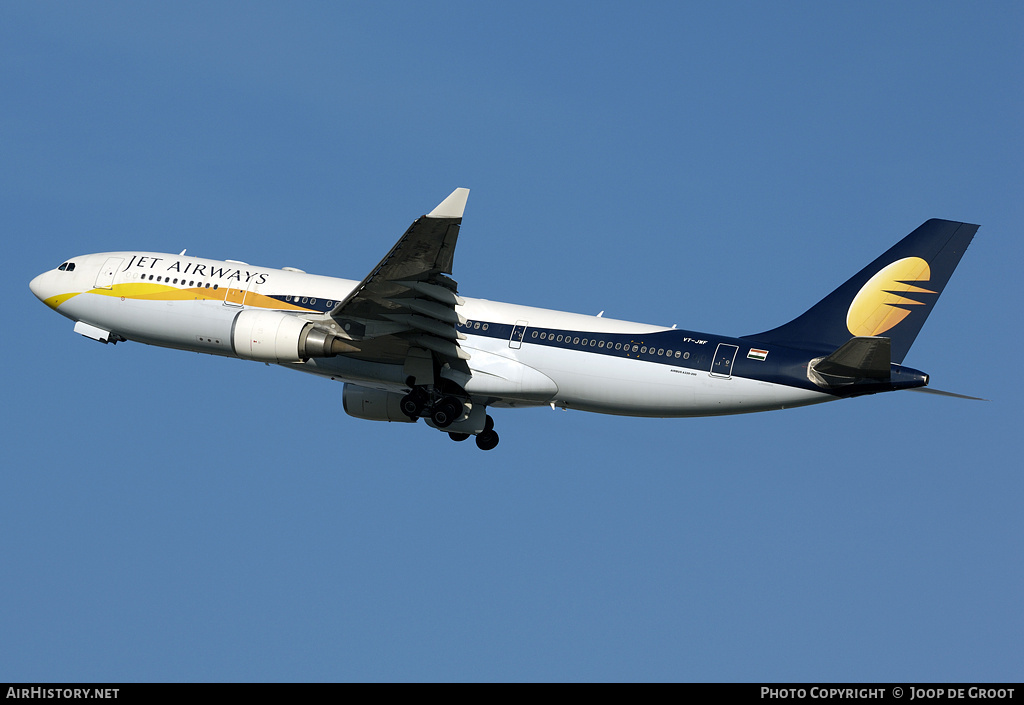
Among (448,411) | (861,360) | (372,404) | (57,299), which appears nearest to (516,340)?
(448,411)

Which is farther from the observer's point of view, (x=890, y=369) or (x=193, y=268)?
(x=193, y=268)

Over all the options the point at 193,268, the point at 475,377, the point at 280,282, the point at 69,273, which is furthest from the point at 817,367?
the point at 69,273

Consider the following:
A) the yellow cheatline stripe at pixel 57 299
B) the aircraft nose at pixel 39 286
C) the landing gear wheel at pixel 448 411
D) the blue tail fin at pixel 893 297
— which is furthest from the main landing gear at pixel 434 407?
the aircraft nose at pixel 39 286

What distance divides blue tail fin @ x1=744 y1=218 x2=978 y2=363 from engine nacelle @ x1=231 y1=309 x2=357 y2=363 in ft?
43.8

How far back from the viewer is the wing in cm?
2961

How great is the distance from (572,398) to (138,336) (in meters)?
15.1

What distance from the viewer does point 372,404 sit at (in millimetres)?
37719

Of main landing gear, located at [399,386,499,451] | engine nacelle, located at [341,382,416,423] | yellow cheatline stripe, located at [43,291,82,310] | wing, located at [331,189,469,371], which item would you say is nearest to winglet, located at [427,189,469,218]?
wing, located at [331,189,469,371]

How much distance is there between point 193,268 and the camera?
37.2 metres

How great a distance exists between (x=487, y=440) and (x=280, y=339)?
9.25 m

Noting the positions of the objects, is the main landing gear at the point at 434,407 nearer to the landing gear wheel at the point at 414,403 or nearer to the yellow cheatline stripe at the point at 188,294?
the landing gear wheel at the point at 414,403

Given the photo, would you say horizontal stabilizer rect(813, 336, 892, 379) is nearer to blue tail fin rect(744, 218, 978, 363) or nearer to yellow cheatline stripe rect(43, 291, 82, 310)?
blue tail fin rect(744, 218, 978, 363)
